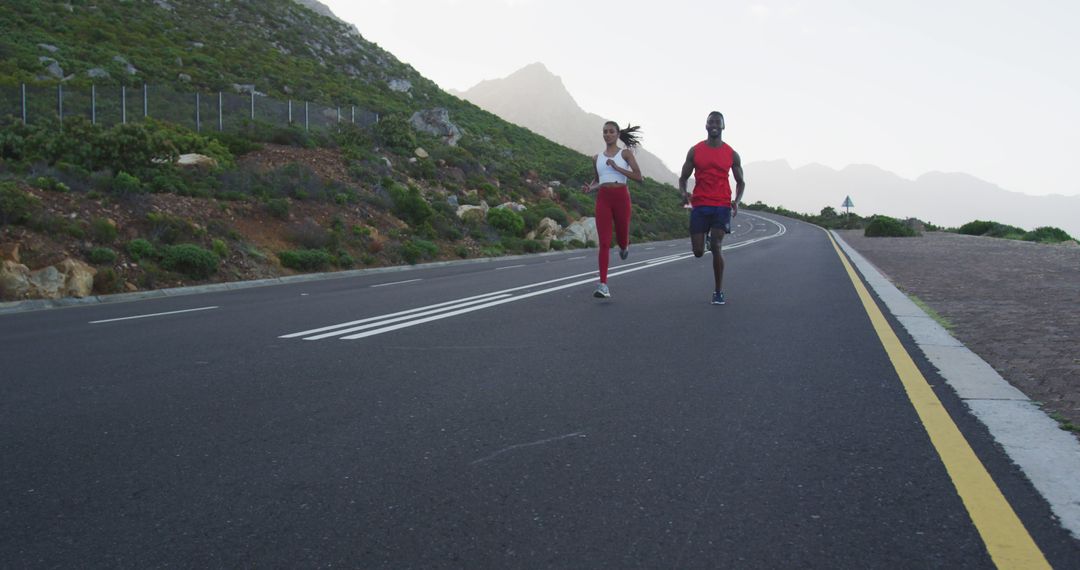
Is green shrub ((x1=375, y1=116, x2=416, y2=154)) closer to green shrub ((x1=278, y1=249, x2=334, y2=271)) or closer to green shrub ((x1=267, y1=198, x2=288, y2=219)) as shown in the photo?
green shrub ((x1=267, y1=198, x2=288, y2=219))

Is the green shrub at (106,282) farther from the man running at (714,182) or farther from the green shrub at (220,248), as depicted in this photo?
the man running at (714,182)

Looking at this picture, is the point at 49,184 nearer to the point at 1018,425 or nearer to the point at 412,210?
the point at 412,210

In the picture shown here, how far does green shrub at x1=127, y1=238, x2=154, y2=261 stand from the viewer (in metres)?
14.9

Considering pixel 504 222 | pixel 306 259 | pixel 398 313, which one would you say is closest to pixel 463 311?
pixel 398 313

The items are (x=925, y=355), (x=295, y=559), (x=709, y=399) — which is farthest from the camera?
(x=925, y=355)

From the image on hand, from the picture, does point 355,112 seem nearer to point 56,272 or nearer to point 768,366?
point 56,272

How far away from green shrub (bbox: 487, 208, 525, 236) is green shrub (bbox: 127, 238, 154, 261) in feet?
56.4

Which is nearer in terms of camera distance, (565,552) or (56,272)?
(565,552)

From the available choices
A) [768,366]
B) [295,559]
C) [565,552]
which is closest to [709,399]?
[768,366]

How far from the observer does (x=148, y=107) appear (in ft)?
92.0

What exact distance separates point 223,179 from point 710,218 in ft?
54.2

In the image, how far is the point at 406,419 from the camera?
421 centimetres

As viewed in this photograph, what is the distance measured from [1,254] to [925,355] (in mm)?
13189

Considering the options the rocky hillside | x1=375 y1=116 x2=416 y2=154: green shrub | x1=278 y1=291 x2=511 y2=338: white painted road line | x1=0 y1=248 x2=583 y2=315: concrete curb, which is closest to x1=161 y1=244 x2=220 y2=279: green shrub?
the rocky hillside
